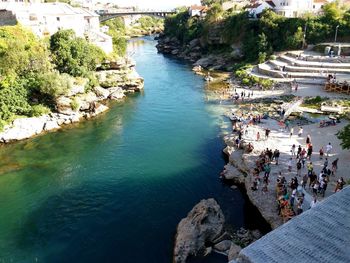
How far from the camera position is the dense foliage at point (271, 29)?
7019 cm

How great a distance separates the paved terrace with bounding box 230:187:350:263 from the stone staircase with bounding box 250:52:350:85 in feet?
151

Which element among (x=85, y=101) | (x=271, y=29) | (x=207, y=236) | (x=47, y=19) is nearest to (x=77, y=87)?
(x=85, y=101)

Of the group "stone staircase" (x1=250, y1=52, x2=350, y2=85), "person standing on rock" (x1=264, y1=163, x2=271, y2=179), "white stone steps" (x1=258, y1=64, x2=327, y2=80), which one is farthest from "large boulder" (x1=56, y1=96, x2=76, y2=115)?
"white stone steps" (x1=258, y1=64, x2=327, y2=80)

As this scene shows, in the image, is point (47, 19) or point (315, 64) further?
point (315, 64)

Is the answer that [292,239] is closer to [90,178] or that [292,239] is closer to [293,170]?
[293,170]

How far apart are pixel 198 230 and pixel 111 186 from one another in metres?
10.8

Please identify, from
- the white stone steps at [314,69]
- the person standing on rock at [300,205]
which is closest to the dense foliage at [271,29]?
the white stone steps at [314,69]

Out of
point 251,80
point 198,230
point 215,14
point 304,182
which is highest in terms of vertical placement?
point 215,14

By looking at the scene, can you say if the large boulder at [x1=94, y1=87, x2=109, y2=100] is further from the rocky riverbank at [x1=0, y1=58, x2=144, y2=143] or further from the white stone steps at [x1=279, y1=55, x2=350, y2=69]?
the white stone steps at [x1=279, y1=55, x2=350, y2=69]

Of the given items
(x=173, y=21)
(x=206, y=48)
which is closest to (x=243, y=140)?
(x=206, y=48)

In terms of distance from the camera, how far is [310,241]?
1245 centimetres

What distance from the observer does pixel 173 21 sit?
121 m

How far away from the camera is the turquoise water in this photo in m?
23.7

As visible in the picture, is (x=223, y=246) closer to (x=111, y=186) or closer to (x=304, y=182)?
(x=304, y=182)
